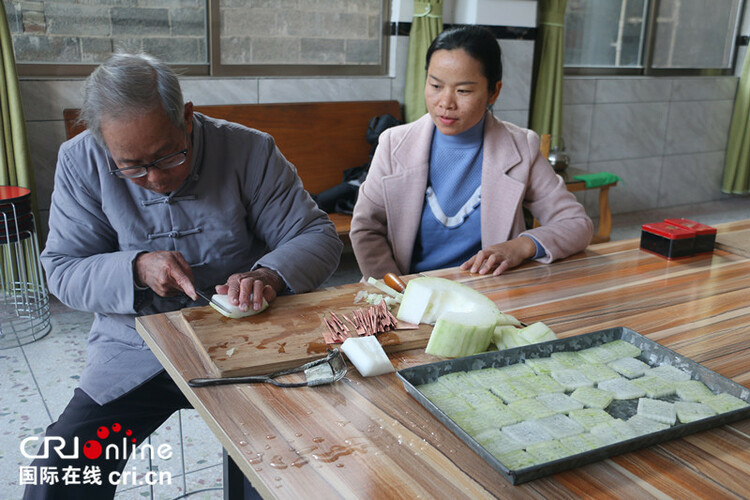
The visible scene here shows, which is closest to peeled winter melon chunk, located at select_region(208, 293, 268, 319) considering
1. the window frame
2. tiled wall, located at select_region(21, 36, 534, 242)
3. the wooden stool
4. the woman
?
the woman

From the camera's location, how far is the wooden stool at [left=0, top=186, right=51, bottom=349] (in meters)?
2.99

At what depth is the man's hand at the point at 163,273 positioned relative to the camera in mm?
1518

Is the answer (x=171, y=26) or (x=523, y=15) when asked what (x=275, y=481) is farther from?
(x=523, y=15)

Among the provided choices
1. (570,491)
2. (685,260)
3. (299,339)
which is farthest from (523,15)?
(570,491)

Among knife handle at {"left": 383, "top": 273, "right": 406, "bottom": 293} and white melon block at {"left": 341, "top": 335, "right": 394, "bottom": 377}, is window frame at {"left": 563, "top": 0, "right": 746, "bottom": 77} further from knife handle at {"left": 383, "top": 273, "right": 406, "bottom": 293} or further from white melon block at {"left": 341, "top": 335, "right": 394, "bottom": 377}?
white melon block at {"left": 341, "top": 335, "right": 394, "bottom": 377}

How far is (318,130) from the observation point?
4.17m

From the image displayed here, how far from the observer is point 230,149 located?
1.80 m

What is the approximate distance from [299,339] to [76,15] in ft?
9.68

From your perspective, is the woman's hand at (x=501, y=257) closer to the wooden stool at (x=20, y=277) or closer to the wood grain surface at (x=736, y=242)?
the wood grain surface at (x=736, y=242)

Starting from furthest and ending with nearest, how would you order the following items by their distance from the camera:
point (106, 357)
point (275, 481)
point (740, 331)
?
point (106, 357) < point (740, 331) < point (275, 481)

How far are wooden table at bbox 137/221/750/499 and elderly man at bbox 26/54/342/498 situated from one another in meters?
0.24

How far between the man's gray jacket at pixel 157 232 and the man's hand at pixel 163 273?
3 centimetres

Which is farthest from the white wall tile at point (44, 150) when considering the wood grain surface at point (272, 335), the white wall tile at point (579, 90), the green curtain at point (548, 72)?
the white wall tile at point (579, 90)

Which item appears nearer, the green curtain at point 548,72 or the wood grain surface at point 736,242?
the wood grain surface at point 736,242
